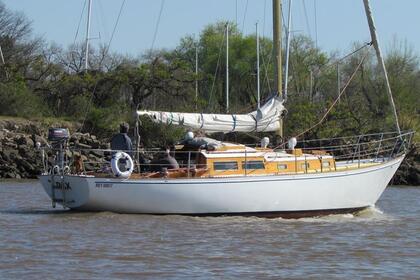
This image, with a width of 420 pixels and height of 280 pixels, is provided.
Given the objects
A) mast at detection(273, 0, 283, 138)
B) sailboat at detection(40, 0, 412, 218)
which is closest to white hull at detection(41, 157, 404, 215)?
sailboat at detection(40, 0, 412, 218)

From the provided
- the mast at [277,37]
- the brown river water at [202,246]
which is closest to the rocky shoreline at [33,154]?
the mast at [277,37]

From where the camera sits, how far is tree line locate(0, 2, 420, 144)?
47.6 m

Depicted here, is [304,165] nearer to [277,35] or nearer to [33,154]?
[277,35]

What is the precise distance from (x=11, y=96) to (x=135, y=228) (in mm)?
31600

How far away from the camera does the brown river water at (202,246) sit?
16.5 metres

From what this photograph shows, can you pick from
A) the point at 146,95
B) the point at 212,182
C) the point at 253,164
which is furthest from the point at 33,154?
the point at 212,182

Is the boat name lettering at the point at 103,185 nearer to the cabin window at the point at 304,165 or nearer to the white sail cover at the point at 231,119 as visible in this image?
the white sail cover at the point at 231,119

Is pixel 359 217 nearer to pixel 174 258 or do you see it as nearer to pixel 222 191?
pixel 222 191

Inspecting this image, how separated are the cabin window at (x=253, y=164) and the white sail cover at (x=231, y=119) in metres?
2.24

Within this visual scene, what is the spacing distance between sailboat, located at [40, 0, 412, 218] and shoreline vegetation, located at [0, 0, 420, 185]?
867cm

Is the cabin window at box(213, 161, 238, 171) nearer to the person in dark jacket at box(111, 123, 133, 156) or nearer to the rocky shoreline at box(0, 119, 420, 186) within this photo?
the person in dark jacket at box(111, 123, 133, 156)

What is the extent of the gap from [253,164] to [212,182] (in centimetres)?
125

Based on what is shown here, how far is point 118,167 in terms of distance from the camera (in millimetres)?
23141

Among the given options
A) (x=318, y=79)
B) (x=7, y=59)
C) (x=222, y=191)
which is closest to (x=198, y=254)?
(x=222, y=191)
